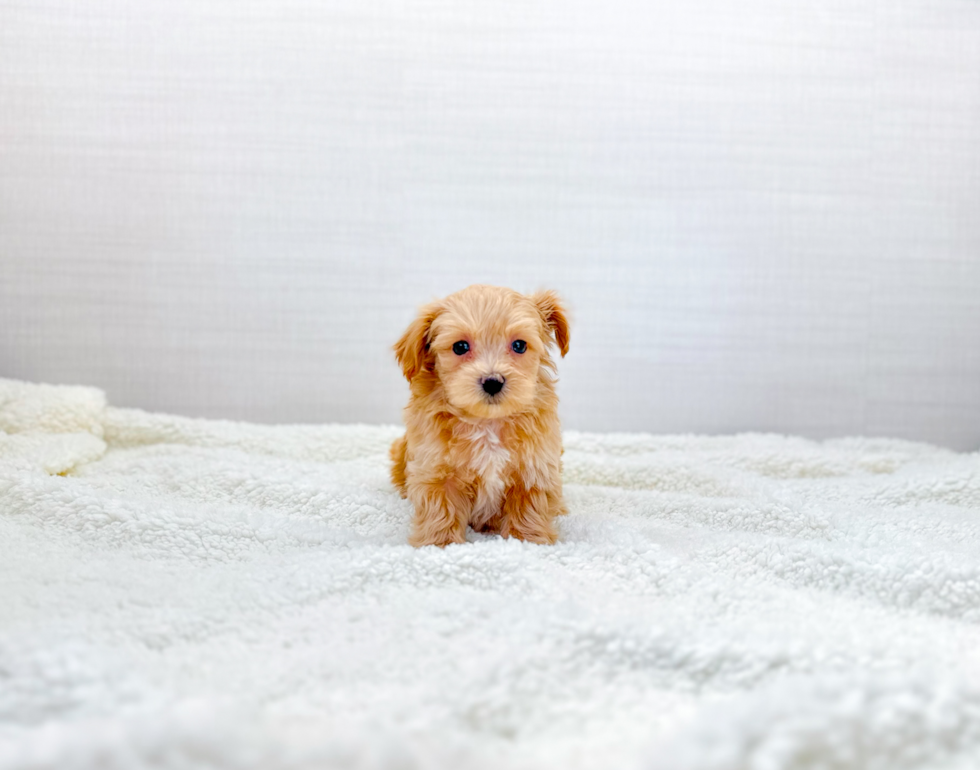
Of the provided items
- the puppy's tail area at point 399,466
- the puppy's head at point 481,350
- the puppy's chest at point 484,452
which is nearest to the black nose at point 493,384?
the puppy's head at point 481,350

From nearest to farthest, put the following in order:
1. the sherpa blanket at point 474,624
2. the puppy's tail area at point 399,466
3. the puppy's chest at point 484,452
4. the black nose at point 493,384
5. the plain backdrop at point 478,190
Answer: the sherpa blanket at point 474,624
the black nose at point 493,384
the puppy's chest at point 484,452
the puppy's tail area at point 399,466
the plain backdrop at point 478,190

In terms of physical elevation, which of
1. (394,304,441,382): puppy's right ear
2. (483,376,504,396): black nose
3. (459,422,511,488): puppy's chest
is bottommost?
(459,422,511,488): puppy's chest

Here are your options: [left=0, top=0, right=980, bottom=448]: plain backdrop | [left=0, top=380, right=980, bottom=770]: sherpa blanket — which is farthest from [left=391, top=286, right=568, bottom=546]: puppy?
[left=0, top=0, right=980, bottom=448]: plain backdrop

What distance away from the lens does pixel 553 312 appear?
153cm

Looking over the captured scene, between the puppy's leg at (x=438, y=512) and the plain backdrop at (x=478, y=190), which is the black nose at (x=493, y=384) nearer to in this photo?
the puppy's leg at (x=438, y=512)

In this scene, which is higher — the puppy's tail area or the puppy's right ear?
the puppy's right ear

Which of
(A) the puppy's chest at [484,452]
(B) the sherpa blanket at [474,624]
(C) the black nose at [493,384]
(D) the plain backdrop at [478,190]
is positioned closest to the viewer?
(B) the sherpa blanket at [474,624]

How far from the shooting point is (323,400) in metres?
2.52

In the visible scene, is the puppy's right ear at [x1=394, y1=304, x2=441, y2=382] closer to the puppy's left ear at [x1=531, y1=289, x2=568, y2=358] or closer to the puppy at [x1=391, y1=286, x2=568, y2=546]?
the puppy at [x1=391, y1=286, x2=568, y2=546]

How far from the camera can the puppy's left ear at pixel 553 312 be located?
153 centimetres

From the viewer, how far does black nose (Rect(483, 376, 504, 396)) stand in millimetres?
1330

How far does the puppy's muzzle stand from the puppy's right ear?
206mm

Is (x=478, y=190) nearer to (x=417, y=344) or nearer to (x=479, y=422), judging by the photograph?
(x=417, y=344)

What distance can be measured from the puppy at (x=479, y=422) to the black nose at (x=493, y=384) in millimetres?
29
